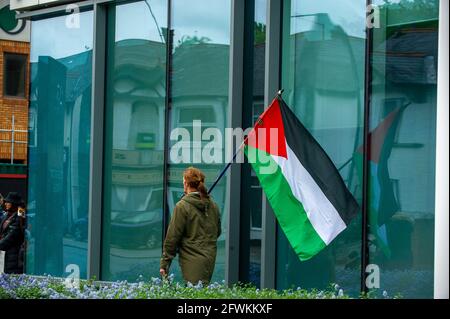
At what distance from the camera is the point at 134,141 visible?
13164 millimetres

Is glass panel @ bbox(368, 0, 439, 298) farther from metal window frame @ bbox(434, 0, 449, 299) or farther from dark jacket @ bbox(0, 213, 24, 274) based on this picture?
dark jacket @ bbox(0, 213, 24, 274)

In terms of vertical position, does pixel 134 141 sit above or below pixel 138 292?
above

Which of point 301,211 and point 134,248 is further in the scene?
point 134,248

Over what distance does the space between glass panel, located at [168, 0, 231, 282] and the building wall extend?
1485cm

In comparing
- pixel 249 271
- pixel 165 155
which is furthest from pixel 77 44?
pixel 249 271

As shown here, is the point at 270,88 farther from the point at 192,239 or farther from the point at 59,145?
the point at 59,145

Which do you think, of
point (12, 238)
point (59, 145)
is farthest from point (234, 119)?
point (12, 238)

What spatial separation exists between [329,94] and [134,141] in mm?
3404

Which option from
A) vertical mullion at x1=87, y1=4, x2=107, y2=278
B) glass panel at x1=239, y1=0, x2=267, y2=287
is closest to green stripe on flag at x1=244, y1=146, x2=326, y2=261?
glass panel at x1=239, y1=0, x2=267, y2=287

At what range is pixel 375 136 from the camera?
402 inches

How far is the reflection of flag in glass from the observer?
395 inches

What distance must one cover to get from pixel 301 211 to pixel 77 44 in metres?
6.24

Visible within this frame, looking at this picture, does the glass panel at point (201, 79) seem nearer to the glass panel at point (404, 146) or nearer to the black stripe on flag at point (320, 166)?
the glass panel at point (404, 146)

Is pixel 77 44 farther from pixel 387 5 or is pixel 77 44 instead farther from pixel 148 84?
pixel 387 5
